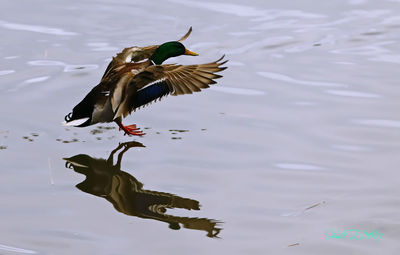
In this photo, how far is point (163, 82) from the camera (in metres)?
6.03

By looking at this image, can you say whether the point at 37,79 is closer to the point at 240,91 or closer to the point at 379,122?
the point at 240,91

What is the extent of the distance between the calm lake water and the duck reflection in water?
0.01m

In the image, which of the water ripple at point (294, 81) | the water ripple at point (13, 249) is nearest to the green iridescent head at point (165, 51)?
the water ripple at point (294, 81)

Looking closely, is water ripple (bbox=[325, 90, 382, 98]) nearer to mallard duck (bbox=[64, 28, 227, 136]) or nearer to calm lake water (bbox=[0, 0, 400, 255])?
calm lake water (bbox=[0, 0, 400, 255])

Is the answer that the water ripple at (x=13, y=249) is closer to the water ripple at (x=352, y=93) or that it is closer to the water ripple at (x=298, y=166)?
the water ripple at (x=298, y=166)

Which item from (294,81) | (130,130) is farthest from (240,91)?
(130,130)

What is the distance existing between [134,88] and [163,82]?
0.23 m

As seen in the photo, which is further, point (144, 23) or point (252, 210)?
point (144, 23)

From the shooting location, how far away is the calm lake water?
476cm

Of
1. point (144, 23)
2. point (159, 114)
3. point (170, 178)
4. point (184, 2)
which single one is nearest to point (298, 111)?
point (159, 114)

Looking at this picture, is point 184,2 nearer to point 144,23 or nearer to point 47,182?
point 144,23

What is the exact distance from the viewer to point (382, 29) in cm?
901

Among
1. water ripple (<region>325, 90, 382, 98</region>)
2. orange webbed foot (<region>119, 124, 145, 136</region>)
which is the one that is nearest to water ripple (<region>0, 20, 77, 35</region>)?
orange webbed foot (<region>119, 124, 145, 136</region>)

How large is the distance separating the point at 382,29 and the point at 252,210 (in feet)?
15.1
